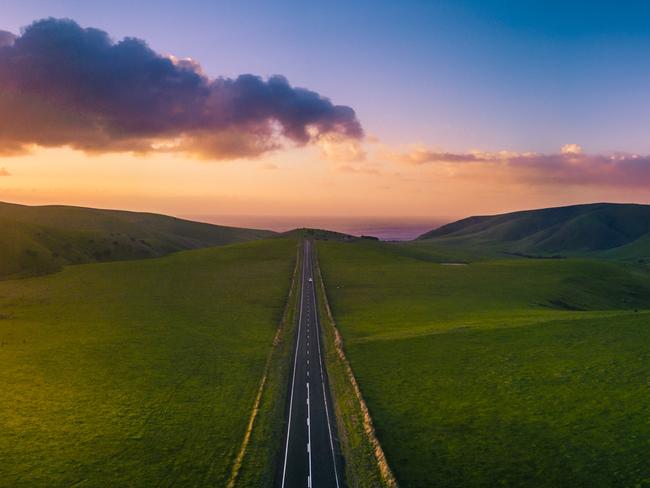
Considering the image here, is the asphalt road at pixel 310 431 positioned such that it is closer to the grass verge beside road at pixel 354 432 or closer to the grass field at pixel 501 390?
the grass verge beside road at pixel 354 432

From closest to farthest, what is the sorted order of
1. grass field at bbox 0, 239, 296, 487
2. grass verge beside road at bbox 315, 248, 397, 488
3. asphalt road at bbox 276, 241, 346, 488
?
grass verge beside road at bbox 315, 248, 397, 488 < asphalt road at bbox 276, 241, 346, 488 < grass field at bbox 0, 239, 296, 487

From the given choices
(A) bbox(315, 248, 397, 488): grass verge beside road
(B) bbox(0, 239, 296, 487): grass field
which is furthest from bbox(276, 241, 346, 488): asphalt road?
(B) bbox(0, 239, 296, 487): grass field

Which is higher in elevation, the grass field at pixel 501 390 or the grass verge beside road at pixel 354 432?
the grass field at pixel 501 390

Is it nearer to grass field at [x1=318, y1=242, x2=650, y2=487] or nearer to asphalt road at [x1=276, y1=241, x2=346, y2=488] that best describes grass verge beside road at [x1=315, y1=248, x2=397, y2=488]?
asphalt road at [x1=276, y1=241, x2=346, y2=488]

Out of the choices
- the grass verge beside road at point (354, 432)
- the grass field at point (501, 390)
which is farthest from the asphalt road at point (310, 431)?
the grass field at point (501, 390)

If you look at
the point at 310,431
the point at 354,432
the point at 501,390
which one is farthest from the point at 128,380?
the point at 501,390

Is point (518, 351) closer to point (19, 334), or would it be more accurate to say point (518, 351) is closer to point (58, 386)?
point (58, 386)
